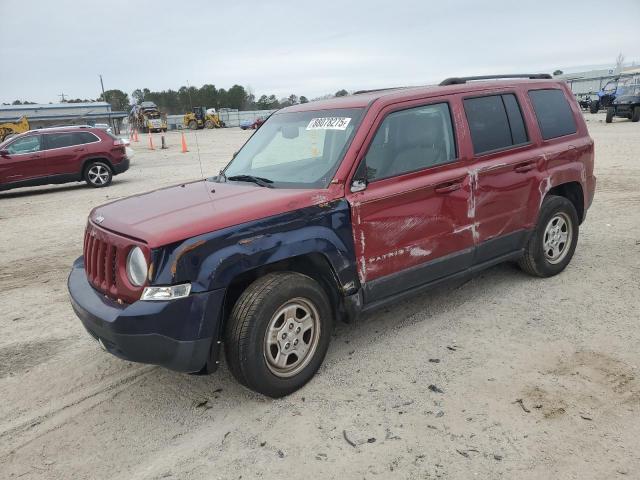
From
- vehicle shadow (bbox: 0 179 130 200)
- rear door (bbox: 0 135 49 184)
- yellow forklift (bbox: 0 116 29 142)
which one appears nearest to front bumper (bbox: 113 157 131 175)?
vehicle shadow (bbox: 0 179 130 200)

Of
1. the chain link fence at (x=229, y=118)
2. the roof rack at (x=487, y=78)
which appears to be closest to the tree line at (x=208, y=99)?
the chain link fence at (x=229, y=118)

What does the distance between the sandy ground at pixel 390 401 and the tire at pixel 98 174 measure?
31.3 feet

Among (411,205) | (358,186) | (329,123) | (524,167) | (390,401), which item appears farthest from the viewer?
(524,167)

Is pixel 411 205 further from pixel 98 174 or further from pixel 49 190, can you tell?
pixel 49 190

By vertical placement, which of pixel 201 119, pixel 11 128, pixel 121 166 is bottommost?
pixel 121 166

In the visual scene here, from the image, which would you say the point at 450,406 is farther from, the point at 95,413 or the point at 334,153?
the point at 95,413

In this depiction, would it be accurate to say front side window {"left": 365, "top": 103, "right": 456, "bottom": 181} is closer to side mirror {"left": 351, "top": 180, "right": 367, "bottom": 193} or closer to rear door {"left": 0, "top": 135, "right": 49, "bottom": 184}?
side mirror {"left": 351, "top": 180, "right": 367, "bottom": 193}

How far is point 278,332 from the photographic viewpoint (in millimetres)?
3230

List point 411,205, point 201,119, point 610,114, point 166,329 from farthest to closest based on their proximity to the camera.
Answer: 1. point 201,119
2. point 610,114
3. point 411,205
4. point 166,329

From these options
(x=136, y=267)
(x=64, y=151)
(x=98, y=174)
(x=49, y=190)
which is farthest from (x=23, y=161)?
(x=136, y=267)

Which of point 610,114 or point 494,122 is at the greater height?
point 494,122

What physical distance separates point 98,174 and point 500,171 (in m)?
12.3

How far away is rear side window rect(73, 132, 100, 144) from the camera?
13719 millimetres

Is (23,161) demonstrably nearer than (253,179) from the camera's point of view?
No
